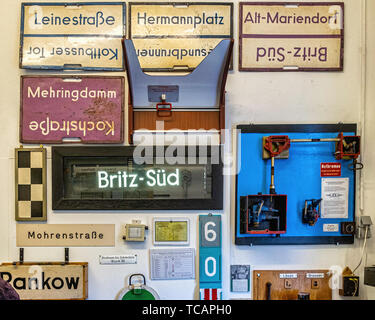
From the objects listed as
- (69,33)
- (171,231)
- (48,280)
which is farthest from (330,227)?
(69,33)

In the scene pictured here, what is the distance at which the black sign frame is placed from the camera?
195cm

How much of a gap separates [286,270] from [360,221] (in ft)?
1.89

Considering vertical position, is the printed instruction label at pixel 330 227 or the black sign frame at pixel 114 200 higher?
the black sign frame at pixel 114 200

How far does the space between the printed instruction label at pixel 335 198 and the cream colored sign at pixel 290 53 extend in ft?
2.50

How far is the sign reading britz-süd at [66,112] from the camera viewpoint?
6.43 feet

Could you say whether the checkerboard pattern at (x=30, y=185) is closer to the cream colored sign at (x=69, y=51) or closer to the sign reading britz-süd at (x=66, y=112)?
the sign reading britz-süd at (x=66, y=112)

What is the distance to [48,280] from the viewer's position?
1938 millimetres

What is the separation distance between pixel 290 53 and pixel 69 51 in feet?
4.68

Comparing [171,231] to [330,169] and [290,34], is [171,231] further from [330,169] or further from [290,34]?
[290,34]

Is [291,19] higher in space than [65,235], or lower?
higher

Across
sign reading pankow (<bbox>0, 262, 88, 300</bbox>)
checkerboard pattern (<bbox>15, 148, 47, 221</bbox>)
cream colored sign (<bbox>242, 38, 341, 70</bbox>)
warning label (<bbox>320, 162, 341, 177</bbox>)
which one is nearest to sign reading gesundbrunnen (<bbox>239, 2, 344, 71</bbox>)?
cream colored sign (<bbox>242, 38, 341, 70</bbox>)

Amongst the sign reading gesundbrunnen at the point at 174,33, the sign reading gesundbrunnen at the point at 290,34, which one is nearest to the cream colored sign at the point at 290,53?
the sign reading gesundbrunnen at the point at 290,34

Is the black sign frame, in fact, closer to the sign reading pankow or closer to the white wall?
the white wall
